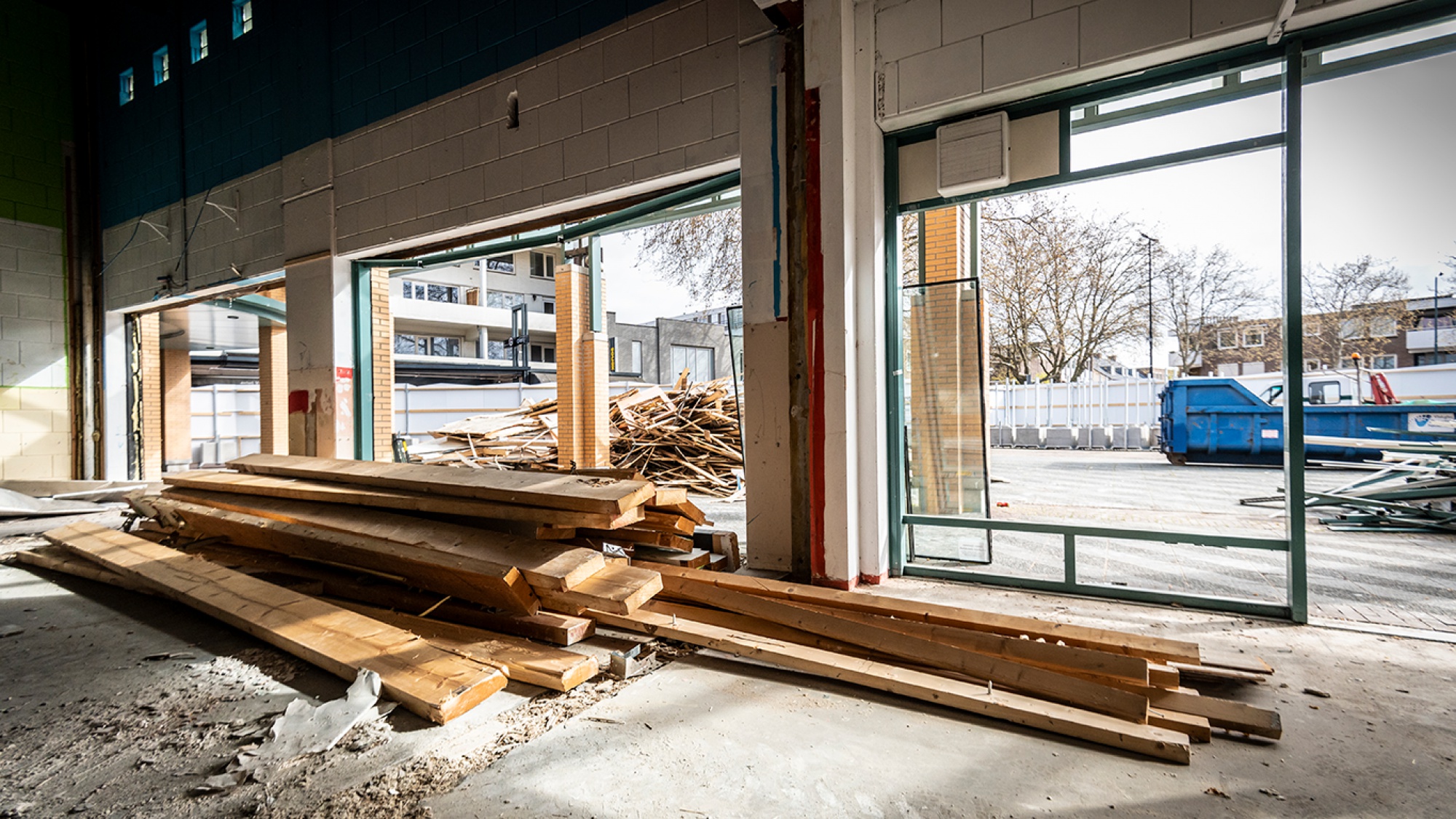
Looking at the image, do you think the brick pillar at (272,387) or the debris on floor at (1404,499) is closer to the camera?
the debris on floor at (1404,499)

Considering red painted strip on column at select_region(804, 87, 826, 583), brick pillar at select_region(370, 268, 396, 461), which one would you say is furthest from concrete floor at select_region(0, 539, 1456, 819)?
brick pillar at select_region(370, 268, 396, 461)

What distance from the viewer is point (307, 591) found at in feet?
14.2

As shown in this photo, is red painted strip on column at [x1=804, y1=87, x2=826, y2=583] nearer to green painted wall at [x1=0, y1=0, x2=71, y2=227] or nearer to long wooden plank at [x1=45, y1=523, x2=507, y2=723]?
long wooden plank at [x1=45, y1=523, x2=507, y2=723]

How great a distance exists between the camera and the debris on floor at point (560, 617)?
8.98 feet

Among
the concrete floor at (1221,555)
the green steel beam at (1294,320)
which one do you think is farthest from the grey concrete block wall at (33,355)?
the green steel beam at (1294,320)

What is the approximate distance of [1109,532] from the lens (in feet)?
14.1

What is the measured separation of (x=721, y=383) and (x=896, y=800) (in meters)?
11.1

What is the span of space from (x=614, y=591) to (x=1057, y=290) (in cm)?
2037

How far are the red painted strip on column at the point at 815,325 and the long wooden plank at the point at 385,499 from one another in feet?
4.17

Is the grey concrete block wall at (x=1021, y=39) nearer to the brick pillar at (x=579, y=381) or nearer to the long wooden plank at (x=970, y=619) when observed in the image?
the long wooden plank at (x=970, y=619)

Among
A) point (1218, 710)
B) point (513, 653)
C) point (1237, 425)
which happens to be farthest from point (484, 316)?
point (1218, 710)

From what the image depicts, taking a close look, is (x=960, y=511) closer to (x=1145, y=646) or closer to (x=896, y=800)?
(x=1145, y=646)

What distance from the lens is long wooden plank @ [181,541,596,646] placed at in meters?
3.46

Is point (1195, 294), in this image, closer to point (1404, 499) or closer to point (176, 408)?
point (1404, 499)
